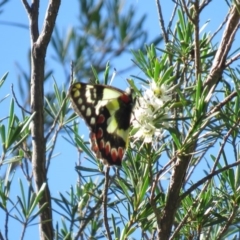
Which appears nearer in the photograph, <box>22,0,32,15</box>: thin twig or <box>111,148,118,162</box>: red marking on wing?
<box>111,148,118,162</box>: red marking on wing

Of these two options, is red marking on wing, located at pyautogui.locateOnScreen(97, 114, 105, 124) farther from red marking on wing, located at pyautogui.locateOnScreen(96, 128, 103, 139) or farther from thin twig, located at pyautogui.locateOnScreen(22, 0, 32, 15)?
thin twig, located at pyautogui.locateOnScreen(22, 0, 32, 15)

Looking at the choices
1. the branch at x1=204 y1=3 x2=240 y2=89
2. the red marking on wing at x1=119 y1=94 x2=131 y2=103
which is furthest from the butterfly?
the branch at x1=204 y1=3 x2=240 y2=89

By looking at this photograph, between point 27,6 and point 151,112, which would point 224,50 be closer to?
point 151,112

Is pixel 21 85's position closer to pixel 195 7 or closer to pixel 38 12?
pixel 38 12

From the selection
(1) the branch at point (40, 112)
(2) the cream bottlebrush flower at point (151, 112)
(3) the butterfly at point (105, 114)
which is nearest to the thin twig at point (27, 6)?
(1) the branch at point (40, 112)

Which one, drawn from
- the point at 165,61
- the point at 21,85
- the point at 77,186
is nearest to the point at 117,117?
the point at 165,61

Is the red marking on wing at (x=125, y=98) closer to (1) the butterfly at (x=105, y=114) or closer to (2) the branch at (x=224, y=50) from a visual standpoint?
(1) the butterfly at (x=105, y=114)
